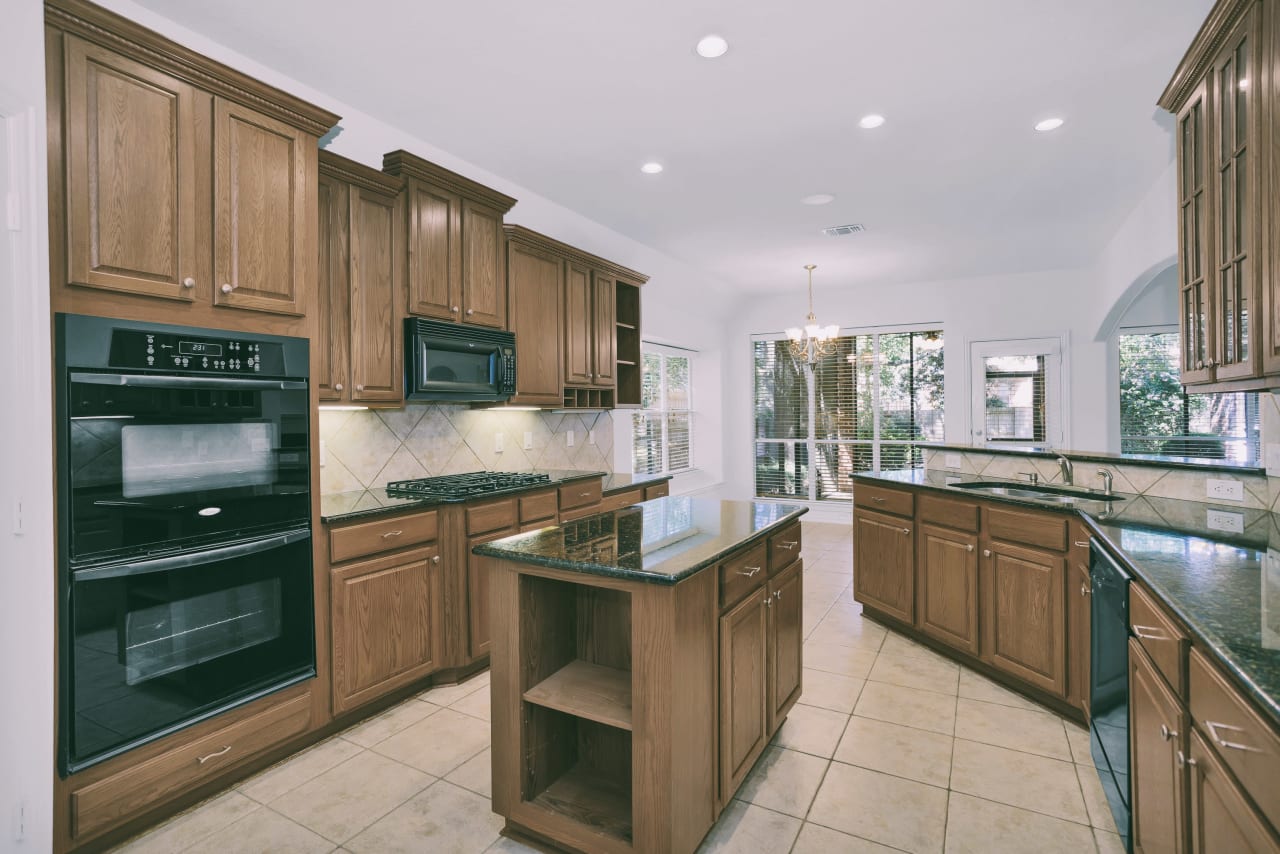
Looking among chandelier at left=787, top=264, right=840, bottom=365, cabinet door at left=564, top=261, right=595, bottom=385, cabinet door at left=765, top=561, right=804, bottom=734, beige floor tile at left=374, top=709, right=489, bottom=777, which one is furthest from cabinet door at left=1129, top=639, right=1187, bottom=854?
chandelier at left=787, top=264, right=840, bottom=365

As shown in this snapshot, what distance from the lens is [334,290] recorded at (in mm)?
2824

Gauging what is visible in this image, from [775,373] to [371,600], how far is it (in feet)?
20.0

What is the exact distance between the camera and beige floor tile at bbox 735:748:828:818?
212 cm

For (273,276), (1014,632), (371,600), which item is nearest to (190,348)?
(273,276)

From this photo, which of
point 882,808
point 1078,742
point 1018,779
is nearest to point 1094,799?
point 1018,779

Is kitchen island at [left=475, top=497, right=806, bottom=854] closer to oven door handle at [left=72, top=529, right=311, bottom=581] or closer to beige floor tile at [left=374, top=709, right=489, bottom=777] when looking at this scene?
beige floor tile at [left=374, top=709, right=489, bottom=777]

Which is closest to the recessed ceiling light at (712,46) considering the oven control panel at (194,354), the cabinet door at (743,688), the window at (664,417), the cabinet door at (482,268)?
the cabinet door at (482,268)

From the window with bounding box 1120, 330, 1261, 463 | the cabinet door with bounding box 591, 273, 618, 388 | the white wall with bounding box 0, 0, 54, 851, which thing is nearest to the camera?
the white wall with bounding box 0, 0, 54, 851

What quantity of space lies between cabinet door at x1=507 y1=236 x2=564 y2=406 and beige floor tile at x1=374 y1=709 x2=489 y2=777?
1.85m

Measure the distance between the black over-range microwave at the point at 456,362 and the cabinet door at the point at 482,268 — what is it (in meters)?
0.10

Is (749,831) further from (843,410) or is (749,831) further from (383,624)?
(843,410)

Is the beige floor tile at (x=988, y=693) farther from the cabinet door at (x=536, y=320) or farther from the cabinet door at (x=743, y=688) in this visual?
the cabinet door at (x=536, y=320)

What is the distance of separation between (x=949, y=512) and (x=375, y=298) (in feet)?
10.0

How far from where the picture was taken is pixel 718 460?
25.5 feet
